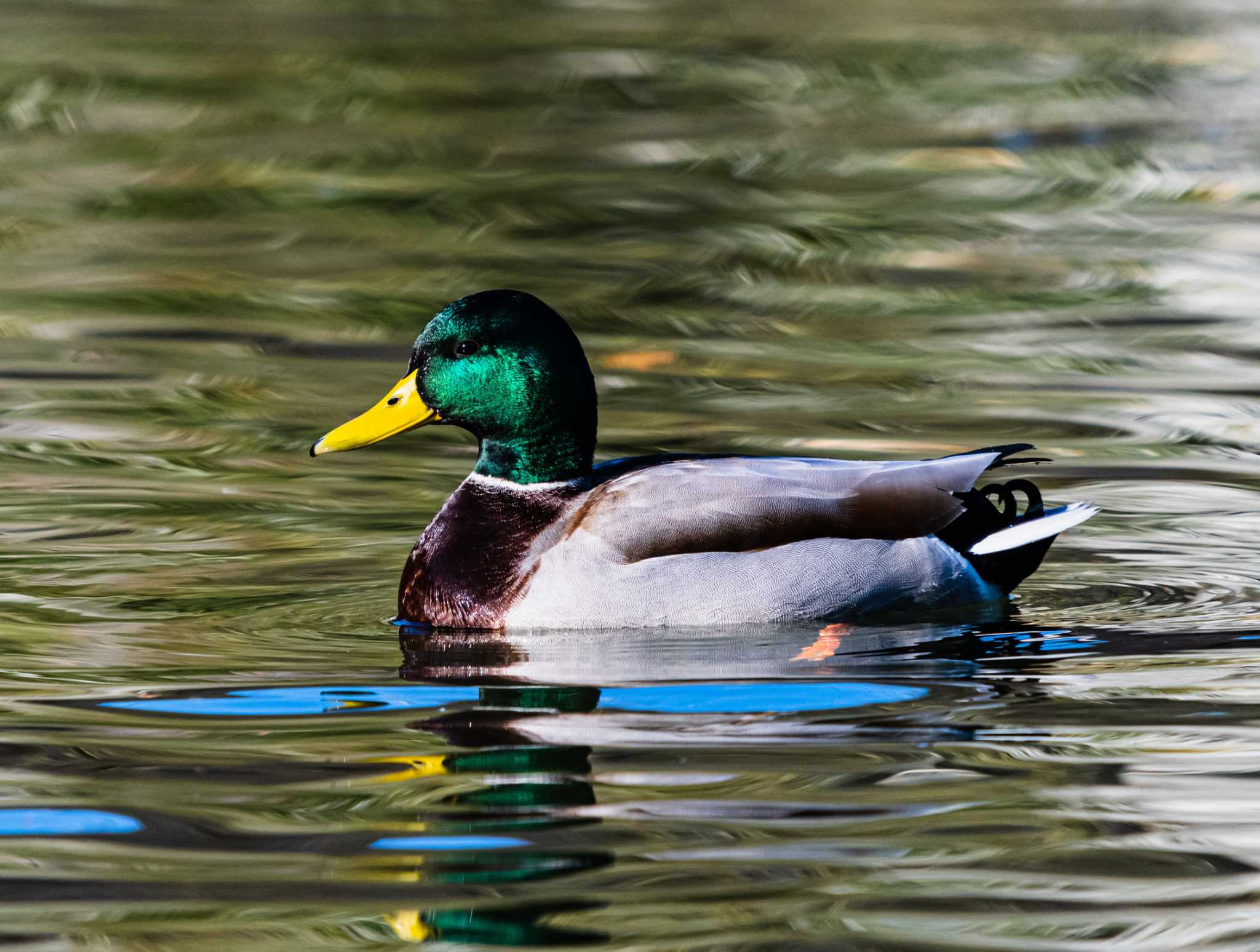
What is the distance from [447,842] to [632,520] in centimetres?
212

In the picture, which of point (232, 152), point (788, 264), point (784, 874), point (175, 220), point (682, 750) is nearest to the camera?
point (784, 874)

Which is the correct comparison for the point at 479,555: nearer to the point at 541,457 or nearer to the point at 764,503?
the point at 541,457

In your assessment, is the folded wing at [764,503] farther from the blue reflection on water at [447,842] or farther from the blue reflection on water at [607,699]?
the blue reflection on water at [447,842]

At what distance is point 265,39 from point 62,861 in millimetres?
15301

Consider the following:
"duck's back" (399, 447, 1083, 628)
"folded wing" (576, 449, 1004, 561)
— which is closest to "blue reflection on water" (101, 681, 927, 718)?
"duck's back" (399, 447, 1083, 628)

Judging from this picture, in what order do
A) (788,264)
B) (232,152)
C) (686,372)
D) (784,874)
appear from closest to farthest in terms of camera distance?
1. (784,874)
2. (686,372)
3. (788,264)
4. (232,152)

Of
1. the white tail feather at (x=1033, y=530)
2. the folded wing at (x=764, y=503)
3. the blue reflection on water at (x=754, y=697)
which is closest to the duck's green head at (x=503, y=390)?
the folded wing at (x=764, y=503)

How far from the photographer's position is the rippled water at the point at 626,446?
5.12 meters

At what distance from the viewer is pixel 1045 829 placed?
211 inches

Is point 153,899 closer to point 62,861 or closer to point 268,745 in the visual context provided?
point 62,861

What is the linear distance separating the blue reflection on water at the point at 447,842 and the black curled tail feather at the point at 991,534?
9.27 ft

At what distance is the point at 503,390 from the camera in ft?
24.7

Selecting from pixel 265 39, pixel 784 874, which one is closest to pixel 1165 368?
pixel 784 874

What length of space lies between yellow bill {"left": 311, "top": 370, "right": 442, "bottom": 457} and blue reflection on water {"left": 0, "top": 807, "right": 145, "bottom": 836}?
2.23m
